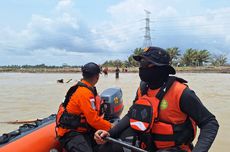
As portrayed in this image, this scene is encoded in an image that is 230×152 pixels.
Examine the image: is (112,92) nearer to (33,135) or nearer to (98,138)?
(33,135)

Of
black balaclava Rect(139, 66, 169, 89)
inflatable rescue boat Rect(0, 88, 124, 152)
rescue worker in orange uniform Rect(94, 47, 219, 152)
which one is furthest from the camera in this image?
inflatable rescue boat Rect(0, 88, 124, 152)

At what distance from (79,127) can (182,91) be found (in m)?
1.19

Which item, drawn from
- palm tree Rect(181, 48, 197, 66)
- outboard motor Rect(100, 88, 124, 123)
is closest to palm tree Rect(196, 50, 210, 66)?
palm tree Rect(181, 48, 197, 66)

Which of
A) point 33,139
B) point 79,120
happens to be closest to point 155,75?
point 79,120

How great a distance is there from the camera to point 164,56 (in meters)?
1.99

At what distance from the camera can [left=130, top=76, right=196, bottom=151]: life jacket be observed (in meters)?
1.89

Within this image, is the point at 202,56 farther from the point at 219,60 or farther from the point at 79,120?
the point at 79,120

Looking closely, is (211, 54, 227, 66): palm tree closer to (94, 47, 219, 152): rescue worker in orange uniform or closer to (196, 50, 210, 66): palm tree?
(196, 50, 210, 66): palm tree

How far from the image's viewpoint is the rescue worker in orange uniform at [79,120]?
2.71 metres

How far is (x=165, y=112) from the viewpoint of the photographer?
75.2 inches

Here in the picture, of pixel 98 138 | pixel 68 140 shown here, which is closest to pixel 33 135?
pixel 68 140

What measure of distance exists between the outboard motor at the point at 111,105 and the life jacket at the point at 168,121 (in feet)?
5.40

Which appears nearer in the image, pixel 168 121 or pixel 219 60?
pixel 168 121

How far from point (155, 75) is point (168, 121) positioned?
286 mm
